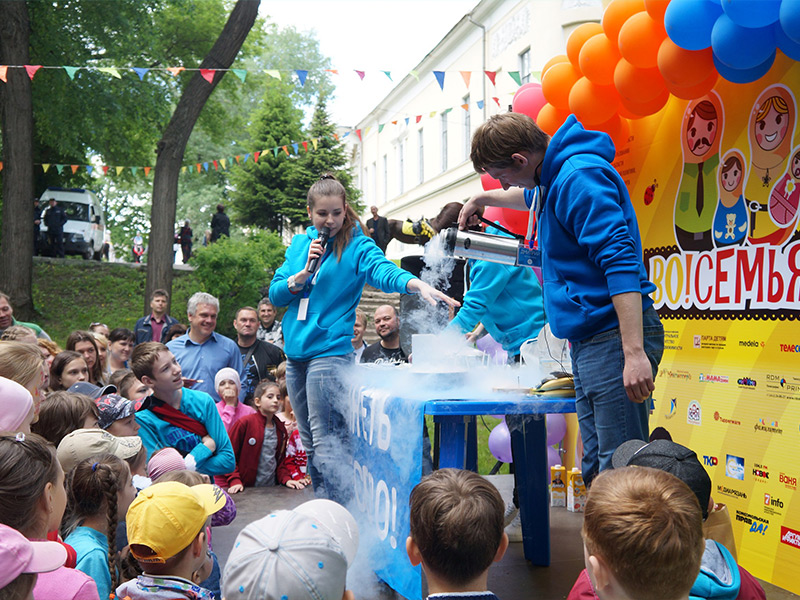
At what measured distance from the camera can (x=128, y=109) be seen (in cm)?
1435

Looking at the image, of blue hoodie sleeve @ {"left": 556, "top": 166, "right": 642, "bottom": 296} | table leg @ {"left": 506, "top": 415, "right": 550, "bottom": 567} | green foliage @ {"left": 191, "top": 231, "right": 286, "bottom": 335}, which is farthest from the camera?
green foliage @ {"left": 191, "top": 231, "right": 286, "bottom": 335}

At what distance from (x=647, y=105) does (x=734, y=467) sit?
1985mm

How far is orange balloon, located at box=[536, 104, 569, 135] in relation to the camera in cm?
470

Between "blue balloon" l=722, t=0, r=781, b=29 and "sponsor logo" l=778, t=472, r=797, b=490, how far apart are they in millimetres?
1956

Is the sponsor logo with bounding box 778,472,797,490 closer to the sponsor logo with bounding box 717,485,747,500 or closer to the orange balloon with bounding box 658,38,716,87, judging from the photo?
the sponsor logo with bounding box 717,485,747,500

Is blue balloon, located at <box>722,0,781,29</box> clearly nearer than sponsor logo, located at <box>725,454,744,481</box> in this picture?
Yes

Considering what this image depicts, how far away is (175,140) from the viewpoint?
468 inches

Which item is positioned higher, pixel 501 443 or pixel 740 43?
pixel 740 43

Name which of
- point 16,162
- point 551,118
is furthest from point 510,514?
point 16,162

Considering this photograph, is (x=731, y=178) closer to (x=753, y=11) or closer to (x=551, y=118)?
(x=753, y=11)

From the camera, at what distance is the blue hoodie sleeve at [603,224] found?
224 cm

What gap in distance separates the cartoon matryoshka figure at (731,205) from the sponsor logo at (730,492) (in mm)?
1224

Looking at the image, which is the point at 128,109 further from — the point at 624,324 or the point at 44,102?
the point at 624,324

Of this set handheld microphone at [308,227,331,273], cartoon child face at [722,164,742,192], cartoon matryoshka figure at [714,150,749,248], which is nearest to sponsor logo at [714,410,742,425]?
cartoon matryoshka figure at [714,150,749,248]
